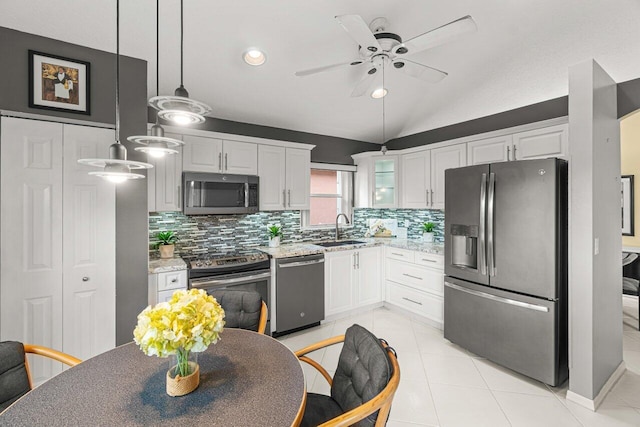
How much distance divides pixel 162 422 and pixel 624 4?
3.84 metres

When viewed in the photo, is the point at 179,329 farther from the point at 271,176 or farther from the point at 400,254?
the point at 400,254

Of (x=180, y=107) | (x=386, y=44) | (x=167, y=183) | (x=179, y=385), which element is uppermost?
(x=386, y=44)

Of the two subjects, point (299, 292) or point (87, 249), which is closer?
point (87, 249)

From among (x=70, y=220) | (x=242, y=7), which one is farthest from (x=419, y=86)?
(x=70, y=220)

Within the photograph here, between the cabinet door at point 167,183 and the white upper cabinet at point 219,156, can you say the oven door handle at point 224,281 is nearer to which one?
the cabinet door at point 167,183

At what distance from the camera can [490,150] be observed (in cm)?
351

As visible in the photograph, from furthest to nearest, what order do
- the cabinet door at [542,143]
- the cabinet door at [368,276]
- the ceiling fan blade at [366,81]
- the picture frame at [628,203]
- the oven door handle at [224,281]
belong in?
the picture frame at [628,203] < the cabinet door at [368,276] < the cabinet door at [542,143] < the oven door handle at [224,281] < the ceiling fan blade at [366,81]

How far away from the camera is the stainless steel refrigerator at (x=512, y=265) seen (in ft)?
7.84

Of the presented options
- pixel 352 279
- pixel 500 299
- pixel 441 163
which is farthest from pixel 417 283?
pixel 441 163

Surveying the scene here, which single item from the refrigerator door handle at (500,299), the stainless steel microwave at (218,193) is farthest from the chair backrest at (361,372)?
the stainless steel microwave at (218,193)

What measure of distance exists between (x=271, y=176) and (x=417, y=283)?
2.31 m

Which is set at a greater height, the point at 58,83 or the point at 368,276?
the point at 58,83

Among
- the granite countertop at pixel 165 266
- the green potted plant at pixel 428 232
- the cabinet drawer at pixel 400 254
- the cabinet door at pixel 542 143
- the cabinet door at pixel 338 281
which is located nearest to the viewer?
the granite countertop at pixel 165 266

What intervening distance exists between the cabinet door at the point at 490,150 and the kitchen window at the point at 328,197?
1.83 metres
